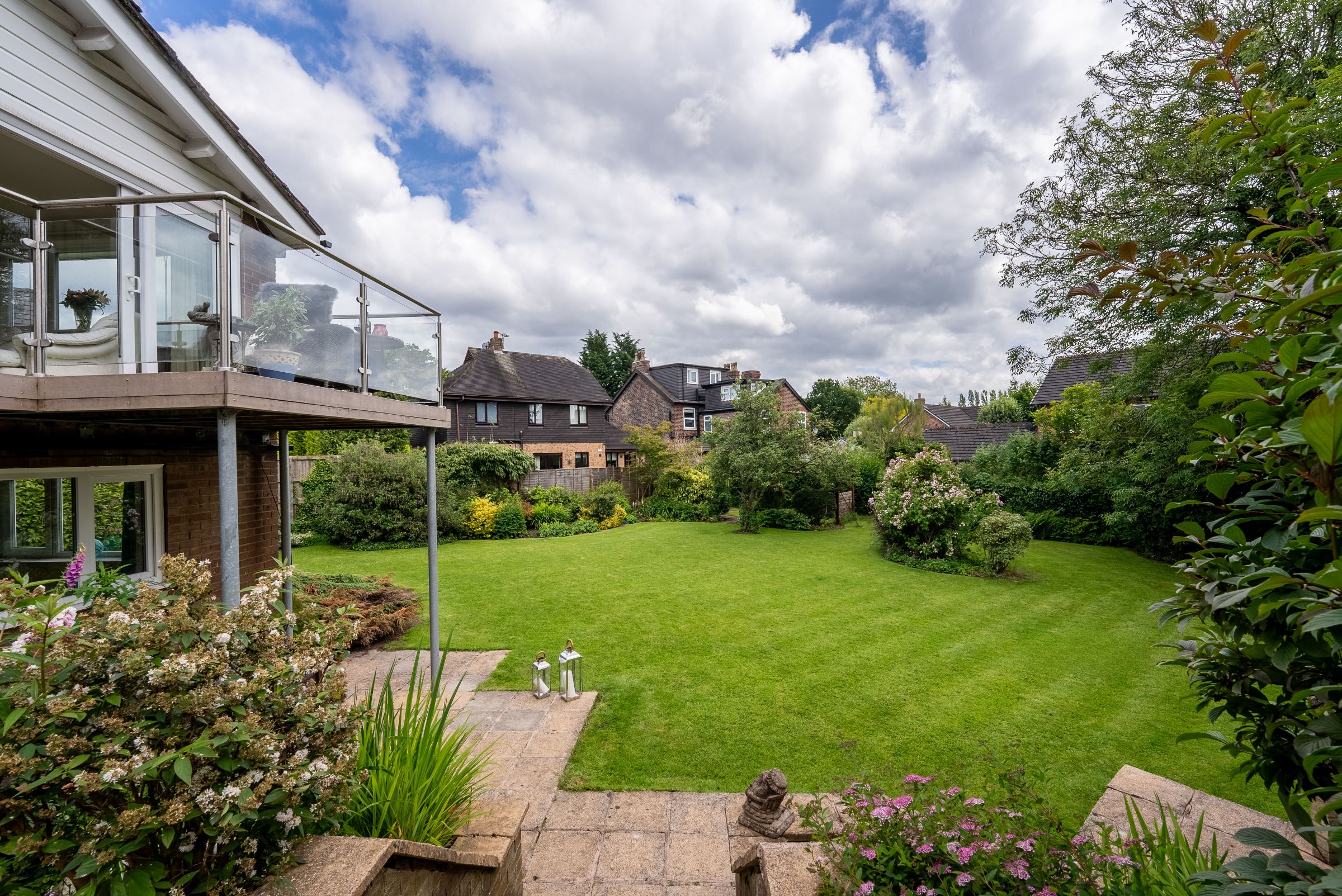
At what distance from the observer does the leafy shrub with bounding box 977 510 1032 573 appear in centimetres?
1219

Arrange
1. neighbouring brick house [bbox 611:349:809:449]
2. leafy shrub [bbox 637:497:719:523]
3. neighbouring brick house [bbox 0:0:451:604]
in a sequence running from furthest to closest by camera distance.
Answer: neighbouring brick house [bbox 611:349:809:449] → leafy shrub [bbox 637:497:719:523] → neighbouring brick house [bbox 0:0:451:604]

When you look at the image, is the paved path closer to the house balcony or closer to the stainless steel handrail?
the house balcony

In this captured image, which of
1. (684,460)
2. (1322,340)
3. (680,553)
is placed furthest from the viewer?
(684,460)

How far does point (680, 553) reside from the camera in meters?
15.0

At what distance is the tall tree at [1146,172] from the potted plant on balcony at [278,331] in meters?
10.3

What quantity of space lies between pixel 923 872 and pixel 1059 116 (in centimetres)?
1546

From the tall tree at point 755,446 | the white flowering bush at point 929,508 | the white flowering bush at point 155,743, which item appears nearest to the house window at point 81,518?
the white flowering bush at point 155,743

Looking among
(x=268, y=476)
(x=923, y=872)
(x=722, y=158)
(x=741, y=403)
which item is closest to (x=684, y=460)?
(x=741, y=403)

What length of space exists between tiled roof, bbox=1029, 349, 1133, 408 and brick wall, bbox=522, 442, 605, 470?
21410 millimetres

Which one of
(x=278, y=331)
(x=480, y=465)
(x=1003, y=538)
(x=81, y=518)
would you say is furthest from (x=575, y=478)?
(x=278, y=331)

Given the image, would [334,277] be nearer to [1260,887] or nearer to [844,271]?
[1260,887]

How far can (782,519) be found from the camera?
64.4 feet

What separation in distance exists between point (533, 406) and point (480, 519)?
13742 mm

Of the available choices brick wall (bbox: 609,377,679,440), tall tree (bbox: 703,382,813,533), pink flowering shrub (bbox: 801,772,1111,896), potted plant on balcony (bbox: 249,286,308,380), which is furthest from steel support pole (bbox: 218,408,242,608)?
brick wall (bbox: 609,377,679,440)
